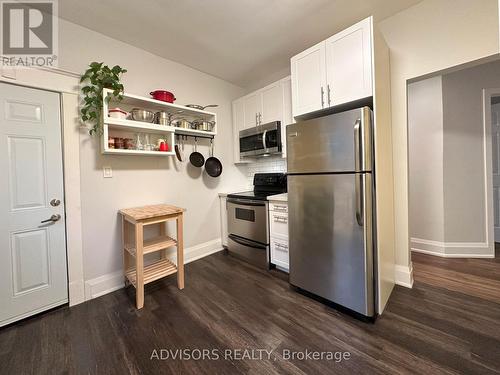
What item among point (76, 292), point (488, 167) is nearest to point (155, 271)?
point (76, 292)

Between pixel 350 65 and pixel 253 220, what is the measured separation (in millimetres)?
1906

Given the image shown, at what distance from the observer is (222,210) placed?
10.6 ft

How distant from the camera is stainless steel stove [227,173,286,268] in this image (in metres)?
2.58

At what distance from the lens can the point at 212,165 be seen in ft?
10.2

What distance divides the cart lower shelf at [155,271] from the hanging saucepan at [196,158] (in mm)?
1313

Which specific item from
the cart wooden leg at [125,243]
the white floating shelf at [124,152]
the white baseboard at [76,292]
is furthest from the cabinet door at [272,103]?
the white baseboard at [76,292]

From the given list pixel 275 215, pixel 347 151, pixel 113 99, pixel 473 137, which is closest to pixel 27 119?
pixel 113 99

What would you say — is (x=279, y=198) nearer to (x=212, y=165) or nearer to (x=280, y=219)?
(x=280, y=219)

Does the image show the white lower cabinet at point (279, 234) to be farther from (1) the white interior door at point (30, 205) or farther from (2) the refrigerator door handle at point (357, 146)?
(1) the white interior door at point (30, 205)

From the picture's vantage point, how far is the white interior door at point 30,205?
1.70 m

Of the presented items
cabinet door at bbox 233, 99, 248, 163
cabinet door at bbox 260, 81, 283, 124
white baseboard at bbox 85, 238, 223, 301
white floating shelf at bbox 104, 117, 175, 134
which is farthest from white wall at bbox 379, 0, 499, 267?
white baseboard at bbox 85, 238, 223, 301

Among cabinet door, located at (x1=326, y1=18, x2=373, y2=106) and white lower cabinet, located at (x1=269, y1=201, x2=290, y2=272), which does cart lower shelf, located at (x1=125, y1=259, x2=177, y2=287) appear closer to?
white lower cabinet, located at (x1=269, y1=201, x2=290, y2=272)

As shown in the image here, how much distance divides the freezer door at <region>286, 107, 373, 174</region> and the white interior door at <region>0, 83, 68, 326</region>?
2215 millimetres

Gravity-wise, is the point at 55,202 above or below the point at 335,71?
below
